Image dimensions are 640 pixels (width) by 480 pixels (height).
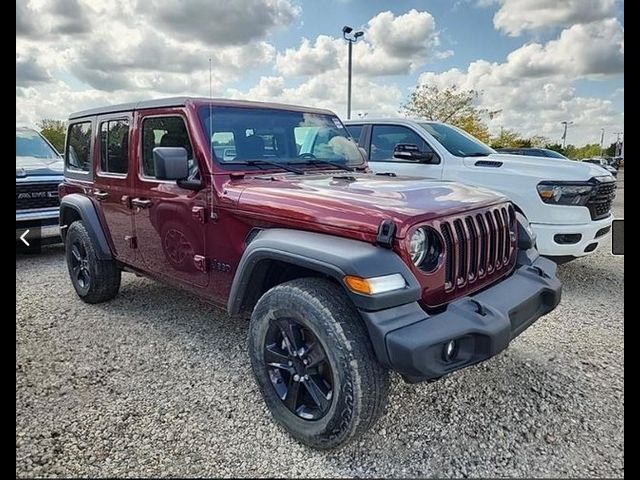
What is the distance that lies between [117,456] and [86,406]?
0.62 metres

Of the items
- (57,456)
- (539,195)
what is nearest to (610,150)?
(539,195)

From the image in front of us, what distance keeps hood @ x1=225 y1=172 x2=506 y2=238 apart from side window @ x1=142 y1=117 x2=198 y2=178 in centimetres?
52

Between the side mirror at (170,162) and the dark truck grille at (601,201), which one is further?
the dark truck grille at (601,201)

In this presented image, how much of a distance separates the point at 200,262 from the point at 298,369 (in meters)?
1.20

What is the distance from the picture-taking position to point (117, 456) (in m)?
2.44

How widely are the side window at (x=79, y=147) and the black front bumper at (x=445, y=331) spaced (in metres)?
3.78

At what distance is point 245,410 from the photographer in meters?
2.87

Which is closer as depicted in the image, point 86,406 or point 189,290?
point 86,406

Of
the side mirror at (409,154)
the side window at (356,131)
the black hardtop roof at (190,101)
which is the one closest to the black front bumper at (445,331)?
the black hardtop roof at (190,101)

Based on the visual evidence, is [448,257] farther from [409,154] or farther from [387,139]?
[387,139]

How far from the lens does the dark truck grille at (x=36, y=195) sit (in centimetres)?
648

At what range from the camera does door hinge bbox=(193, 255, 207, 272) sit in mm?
3287

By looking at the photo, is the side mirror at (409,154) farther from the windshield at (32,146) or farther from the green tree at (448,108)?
the green tree at (448,108)
